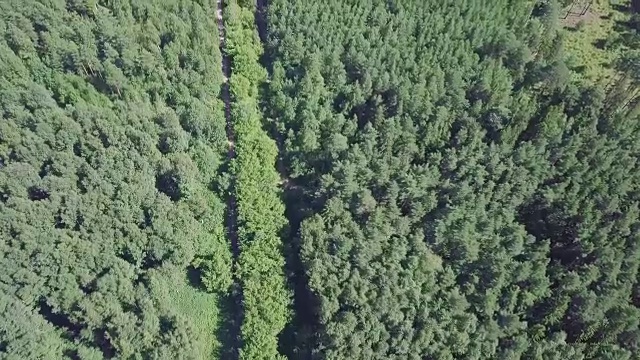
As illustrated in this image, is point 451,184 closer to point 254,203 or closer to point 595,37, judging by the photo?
point 254,203

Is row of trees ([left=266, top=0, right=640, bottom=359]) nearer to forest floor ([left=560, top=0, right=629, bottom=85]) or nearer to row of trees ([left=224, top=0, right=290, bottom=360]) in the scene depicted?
row of trees ([left=224, top=0, right=290, bottom=360])

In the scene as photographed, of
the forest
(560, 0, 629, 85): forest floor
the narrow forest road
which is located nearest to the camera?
the forest

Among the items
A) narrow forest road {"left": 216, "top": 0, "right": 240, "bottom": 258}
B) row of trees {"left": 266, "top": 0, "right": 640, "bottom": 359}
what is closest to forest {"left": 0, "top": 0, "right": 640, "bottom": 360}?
row of trees {"left": 266, "top": 0, "right": 640, "bottom": 359}

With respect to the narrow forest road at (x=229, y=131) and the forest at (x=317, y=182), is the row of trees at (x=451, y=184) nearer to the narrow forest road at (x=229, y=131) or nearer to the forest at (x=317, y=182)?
the forest at (x=317, y=182)

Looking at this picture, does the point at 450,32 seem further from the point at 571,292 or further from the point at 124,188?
the point at 124,188

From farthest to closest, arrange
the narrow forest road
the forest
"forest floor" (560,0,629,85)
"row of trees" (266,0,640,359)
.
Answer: "forest floor" (560,0,629,85) < the narrow forest road < the forest < "row of trees" (266,0,640,359)

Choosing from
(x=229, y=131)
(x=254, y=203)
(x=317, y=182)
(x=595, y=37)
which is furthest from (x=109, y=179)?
(x=595, y=37)

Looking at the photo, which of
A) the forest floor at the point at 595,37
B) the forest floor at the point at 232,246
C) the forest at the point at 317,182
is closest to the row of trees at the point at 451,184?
the forest at the point at 317,182
